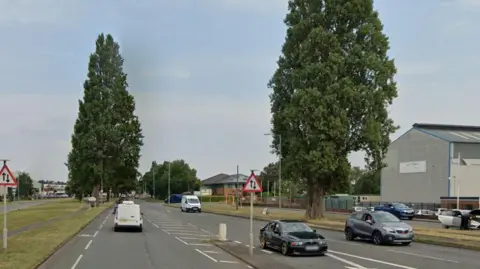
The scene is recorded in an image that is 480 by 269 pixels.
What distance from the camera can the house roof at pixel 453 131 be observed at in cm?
8231

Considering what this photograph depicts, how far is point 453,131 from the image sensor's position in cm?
8931

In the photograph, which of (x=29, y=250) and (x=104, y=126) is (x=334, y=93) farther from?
(x=104, y=126)

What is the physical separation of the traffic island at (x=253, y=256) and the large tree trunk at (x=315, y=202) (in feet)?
79.2

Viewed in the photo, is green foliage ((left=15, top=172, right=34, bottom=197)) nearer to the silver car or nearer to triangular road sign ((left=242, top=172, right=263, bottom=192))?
the silver car

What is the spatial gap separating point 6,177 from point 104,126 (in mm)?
62409

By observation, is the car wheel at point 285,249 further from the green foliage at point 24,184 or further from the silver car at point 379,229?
the green foliage at point 24,184

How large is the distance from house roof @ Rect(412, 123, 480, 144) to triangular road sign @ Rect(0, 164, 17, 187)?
231ft

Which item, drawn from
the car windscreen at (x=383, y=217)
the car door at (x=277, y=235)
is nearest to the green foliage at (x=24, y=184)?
the car windscreen at (x=383, y=217)

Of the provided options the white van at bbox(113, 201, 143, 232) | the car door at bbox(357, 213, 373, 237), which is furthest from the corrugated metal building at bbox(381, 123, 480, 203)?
the white van at bbox(113, 201, 143, 232)

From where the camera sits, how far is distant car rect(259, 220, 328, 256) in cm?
2216

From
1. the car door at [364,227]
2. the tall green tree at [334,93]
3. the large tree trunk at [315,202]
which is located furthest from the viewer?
the large tree trunk at [315,202]

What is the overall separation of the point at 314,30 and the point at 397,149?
48632 mm

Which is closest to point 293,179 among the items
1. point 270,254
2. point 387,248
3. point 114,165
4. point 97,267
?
point 387,248

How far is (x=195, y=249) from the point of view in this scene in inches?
947
